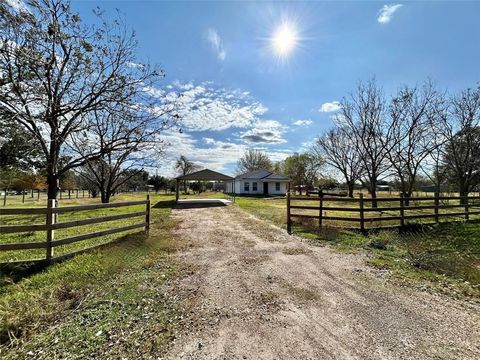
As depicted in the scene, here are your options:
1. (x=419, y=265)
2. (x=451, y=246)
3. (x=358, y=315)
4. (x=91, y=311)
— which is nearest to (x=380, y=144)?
(x=451, y=246)

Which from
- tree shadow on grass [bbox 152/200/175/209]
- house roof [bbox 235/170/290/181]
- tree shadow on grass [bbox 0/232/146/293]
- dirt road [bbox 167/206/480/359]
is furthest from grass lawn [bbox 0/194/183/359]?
house roof [bbox 235/170/290/181]

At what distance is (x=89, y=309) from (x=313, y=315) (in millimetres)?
3005

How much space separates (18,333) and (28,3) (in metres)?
7.81

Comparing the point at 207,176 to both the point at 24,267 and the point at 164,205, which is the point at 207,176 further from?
the point at 24,267

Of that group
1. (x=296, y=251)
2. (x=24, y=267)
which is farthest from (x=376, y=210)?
(x=24, y=267)

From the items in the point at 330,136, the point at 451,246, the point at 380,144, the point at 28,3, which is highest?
the point at 330,136

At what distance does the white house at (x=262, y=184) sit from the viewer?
38.8 metres

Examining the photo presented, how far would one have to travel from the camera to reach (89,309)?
3.25 meters

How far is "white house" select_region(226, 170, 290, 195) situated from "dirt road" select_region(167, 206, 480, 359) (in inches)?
1319

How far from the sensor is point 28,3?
6.20 metres

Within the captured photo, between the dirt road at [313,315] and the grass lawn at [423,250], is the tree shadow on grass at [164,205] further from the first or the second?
the dirt road at [313,315]

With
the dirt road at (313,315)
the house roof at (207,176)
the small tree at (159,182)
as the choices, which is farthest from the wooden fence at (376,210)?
the small tree at (159,182)

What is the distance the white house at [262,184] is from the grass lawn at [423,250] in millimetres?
28498

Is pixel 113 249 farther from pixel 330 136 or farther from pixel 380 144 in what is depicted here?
pixel 330 136
